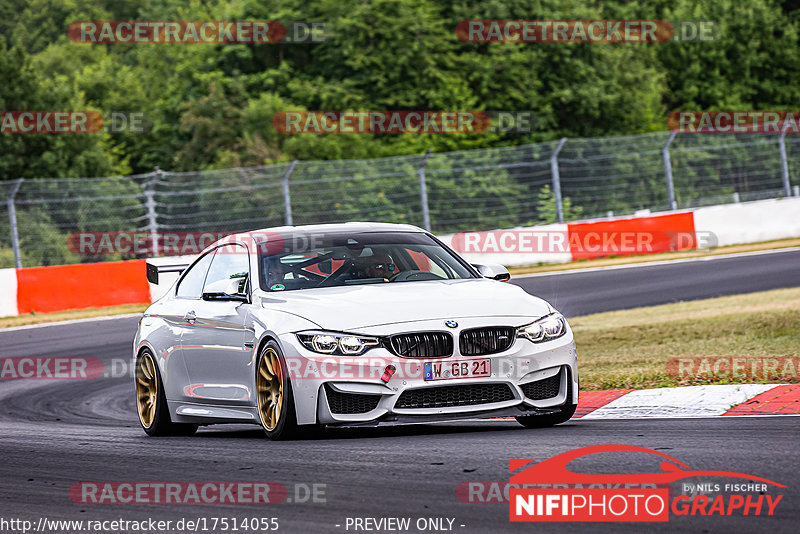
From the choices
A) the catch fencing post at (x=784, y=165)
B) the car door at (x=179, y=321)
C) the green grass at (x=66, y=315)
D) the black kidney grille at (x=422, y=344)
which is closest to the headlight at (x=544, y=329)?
the black kidney grille at (x=422, y=344)

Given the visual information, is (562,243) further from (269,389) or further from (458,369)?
(458,369)

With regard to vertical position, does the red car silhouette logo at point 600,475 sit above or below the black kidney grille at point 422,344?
below

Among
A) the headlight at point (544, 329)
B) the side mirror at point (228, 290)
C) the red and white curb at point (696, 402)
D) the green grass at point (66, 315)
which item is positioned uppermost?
the side mirror at point (228, 290)

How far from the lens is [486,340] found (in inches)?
303

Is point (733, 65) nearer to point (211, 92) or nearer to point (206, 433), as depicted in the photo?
point (211, 92)

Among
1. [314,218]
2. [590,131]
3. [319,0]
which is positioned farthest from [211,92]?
[314,218]

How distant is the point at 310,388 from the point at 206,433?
269 centimetres

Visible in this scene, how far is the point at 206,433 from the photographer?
10.0m

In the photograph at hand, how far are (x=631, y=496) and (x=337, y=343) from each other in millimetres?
2564

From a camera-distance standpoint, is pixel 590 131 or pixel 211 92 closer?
pixel 211 92

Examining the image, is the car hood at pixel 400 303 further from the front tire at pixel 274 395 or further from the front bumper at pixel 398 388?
the front tire at pixel 274 395

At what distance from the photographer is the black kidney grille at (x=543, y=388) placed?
25.7ft

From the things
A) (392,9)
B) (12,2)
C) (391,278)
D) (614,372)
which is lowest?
(614,372)

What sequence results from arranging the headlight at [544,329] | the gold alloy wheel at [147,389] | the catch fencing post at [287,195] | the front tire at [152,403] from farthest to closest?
the catch fencing post at [287,195] < the gold alloy wheel at [147,389] < the front tire at [152,403] < the headlight at [544,329]
